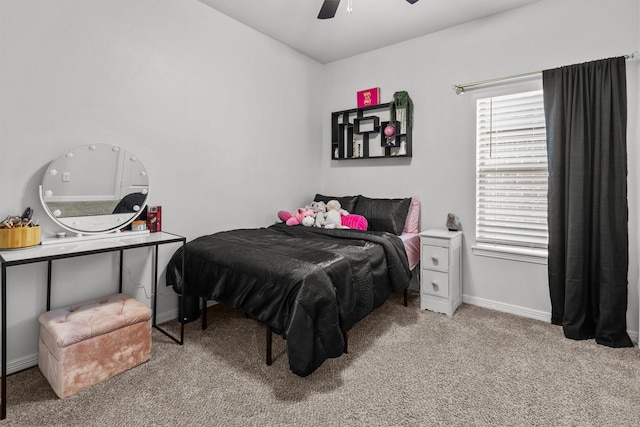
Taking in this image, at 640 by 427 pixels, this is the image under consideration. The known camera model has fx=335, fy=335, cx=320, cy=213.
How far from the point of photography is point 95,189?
7.67 ft

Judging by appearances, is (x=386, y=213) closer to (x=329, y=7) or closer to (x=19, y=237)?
(x=329, y=7)

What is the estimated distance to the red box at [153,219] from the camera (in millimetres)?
2559

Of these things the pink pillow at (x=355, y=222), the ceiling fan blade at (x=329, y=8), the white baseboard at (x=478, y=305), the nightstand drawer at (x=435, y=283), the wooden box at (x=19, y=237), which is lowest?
the white baseboard at (x=478, y=305)

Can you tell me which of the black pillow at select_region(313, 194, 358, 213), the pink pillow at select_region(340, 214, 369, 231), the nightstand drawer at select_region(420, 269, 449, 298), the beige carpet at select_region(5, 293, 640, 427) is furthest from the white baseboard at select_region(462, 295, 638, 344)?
the black pillow at select_region(313, 194, 358, 213)

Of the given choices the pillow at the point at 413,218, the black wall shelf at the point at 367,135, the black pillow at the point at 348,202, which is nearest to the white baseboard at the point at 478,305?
the pillow at the point at 413,218

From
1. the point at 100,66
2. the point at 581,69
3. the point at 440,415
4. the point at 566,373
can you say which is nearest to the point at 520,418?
the point at 440,415

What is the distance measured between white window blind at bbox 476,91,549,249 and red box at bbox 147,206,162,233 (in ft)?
9.08

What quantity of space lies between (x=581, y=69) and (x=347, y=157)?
219 centimetres

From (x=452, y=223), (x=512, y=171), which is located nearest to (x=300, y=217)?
(x=452, y=223)

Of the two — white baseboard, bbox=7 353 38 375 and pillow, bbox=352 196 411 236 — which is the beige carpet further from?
pillow, bbox=352 196 411 236

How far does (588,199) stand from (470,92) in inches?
52.6

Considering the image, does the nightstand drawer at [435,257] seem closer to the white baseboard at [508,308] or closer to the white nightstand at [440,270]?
the white nightstand at [440,270]

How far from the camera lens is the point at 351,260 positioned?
7.25 ft

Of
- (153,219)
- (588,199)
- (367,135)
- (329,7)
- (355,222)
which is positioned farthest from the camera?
(367,135)
